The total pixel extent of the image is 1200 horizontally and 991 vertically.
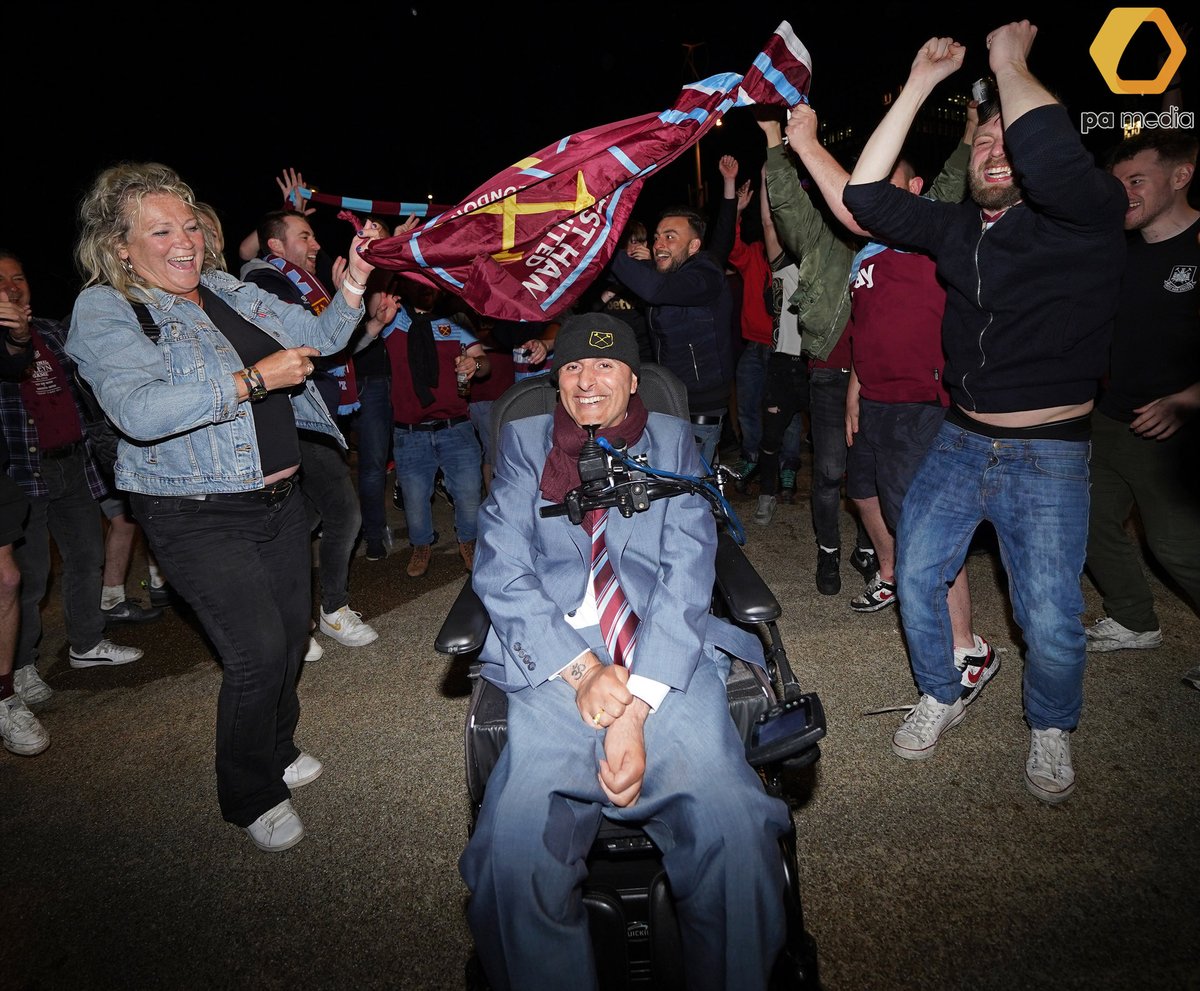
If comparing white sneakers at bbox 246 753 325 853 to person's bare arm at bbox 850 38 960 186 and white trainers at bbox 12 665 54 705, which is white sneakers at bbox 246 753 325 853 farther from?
person's bare arm at bbox 850 38 960 186

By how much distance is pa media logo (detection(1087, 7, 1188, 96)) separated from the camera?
19.0 feet

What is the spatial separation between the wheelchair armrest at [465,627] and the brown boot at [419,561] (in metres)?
3.05

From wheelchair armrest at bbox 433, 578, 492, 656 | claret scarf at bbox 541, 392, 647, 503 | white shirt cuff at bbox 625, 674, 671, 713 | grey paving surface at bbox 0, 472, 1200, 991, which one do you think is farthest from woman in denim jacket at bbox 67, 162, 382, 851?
white shirt cuff at bbox 625, 674, 671, 713

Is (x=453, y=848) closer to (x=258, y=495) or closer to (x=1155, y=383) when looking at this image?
(x=258, y=495)

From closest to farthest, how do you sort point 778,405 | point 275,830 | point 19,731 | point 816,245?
point 275,830, point 19,731, point 816,245, point 778,405

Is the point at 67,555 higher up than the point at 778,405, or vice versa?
the point at 778,405

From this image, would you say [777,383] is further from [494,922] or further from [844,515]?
[494,922]

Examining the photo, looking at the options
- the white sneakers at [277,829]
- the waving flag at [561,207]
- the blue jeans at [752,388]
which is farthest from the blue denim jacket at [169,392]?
the blue jeans at [752,388]

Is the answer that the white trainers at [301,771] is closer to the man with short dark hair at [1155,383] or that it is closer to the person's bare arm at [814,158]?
the person's bare arm at [814,158]

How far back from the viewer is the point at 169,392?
2031mm

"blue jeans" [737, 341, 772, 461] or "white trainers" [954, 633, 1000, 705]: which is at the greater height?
"blue jeans" [737, 341, 772, 461]

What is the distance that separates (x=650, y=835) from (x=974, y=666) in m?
1.90

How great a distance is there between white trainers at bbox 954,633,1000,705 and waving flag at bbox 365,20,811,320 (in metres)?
2.36

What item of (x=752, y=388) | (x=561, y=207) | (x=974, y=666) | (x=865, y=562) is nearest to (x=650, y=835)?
(x=974, y=666)
